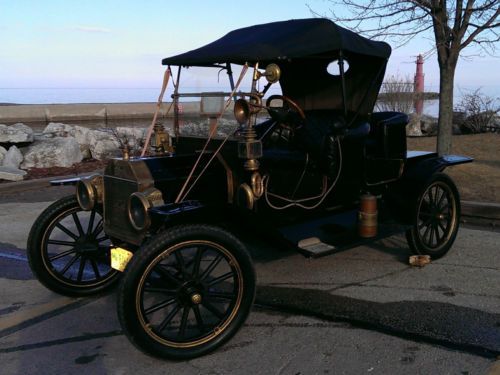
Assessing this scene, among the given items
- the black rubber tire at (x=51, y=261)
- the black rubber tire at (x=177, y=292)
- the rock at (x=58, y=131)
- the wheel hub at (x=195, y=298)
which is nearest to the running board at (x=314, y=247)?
the black rubber tire at (x=177, y=292)

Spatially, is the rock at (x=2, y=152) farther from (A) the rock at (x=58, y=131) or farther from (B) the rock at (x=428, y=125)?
(B) the rock at (x=428, y=125)

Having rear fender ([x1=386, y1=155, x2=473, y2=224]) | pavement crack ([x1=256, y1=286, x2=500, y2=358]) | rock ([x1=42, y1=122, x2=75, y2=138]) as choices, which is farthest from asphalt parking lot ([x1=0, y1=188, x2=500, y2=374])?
rock ([x1=42, y1=122, x2=75, y2=138])

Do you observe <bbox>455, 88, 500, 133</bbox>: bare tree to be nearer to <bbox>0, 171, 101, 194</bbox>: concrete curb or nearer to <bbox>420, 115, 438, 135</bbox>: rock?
<bbox>420, 115, 438, 135</bbox>: rock

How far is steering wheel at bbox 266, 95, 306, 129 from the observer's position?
3.97 m

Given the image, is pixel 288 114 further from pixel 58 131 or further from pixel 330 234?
pixel 58 131

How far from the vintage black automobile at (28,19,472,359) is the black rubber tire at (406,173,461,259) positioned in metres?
0.01

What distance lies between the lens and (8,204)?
7340 millimetres

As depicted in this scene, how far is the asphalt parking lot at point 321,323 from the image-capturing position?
2932 mm

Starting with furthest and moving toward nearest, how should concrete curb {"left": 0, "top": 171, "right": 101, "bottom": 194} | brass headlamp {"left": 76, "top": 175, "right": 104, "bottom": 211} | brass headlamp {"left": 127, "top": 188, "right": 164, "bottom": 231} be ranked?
concrete curb {"left": 0, "top": 171, "right": 101, "bottom": 194} < brass headlamp {"left": 76, "top": 175, "right": 104, "bottom": 211} < brass headlamp {"left": 127, "top": 188, "right": 164, "bottom": 231}

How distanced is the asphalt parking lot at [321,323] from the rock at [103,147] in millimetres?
6525

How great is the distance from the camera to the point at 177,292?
307 cm

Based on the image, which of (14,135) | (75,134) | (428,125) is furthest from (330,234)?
(428,125)

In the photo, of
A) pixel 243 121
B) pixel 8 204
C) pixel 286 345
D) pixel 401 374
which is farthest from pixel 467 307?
pixel 8 204

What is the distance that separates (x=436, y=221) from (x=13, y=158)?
7.93 metres
